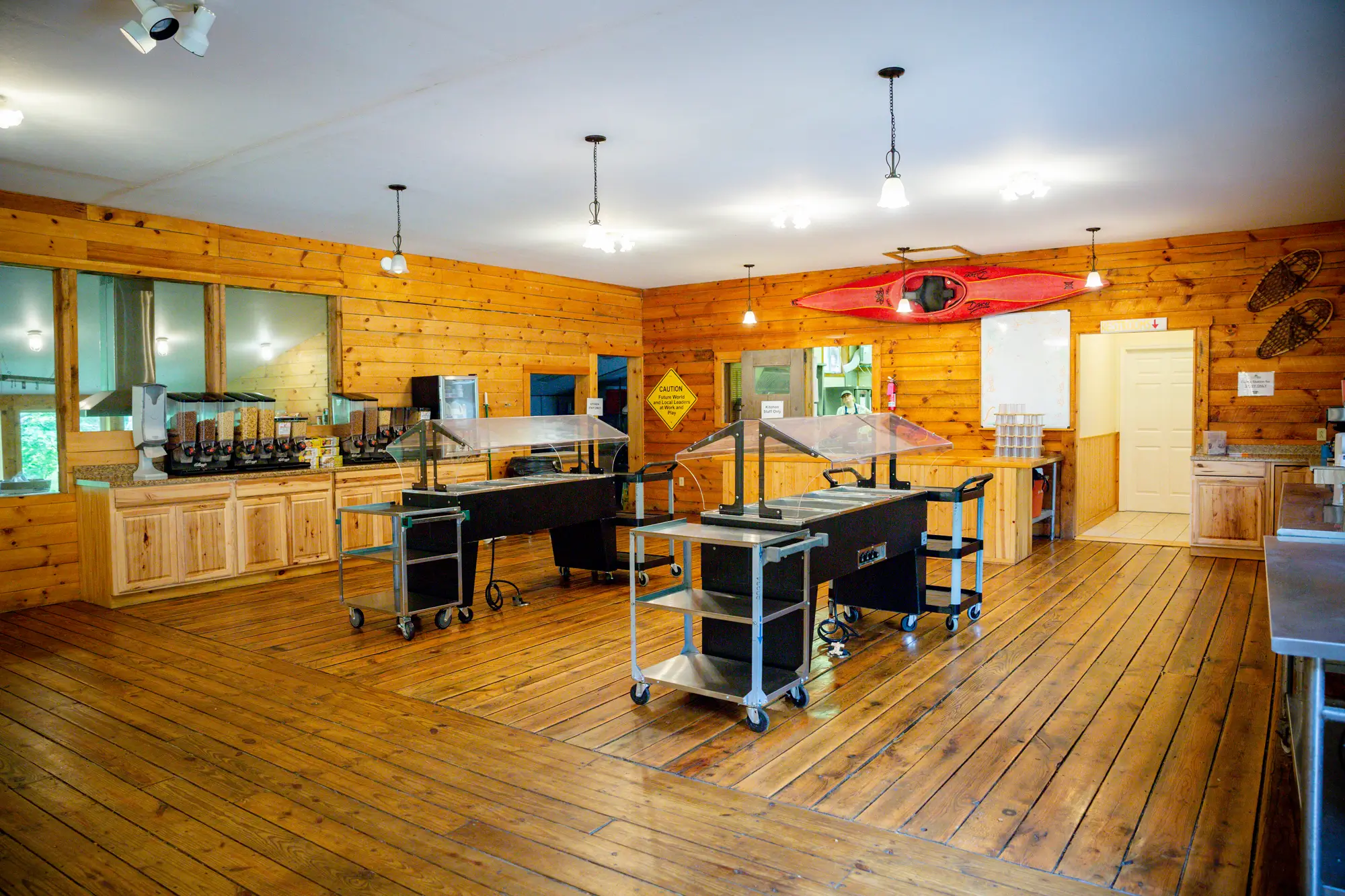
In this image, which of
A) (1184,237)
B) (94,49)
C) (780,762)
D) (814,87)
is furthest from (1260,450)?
(94,49)

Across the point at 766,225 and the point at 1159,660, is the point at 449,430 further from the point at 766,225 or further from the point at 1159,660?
the point at 1159,660

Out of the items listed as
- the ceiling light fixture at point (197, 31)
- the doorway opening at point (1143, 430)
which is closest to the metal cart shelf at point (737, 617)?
the ceiling light fixture at point (197, 31)

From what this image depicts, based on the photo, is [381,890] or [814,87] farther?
[814,87]

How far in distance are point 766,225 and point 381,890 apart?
5.94 m

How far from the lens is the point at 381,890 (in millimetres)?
2381

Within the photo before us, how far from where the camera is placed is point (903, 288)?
29.3 feet

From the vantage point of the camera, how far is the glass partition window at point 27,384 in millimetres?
5711

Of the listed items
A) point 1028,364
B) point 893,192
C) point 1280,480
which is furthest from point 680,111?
point 1280,480

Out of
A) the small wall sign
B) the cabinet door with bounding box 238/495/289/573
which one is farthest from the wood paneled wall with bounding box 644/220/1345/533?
the cabinet door with bounding box 238/495/289/573

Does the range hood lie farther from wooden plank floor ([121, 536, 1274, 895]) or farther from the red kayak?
the red kayak

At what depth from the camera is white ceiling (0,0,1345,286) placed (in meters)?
3.32

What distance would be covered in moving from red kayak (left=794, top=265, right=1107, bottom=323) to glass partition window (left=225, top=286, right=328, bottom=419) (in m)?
5.23

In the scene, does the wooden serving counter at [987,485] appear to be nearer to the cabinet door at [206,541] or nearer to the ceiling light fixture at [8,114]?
the cabinet door at [206,541]

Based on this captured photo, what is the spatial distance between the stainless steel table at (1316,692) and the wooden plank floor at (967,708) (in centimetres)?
35
